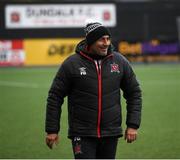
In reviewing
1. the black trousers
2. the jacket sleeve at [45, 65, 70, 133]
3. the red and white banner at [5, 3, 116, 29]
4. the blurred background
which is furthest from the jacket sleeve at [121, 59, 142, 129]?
the red and white banner at [5, 3, 116, 29]

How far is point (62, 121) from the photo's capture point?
1490 cm

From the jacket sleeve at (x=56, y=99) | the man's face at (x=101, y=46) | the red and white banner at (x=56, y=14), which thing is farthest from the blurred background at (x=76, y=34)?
the man's face at (x=101, y=46)

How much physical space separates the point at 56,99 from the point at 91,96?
0.35m

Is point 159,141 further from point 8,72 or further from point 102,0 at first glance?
point 102,0

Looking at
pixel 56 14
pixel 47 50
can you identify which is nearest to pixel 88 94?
pixel 47 50

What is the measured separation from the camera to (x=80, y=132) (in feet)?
21.9

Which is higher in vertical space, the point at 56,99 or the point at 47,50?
the point at 56,99

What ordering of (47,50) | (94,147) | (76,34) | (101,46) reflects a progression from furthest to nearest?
(76,34) → (47,50) → (94,147) → (101,46)

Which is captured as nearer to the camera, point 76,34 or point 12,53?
point 12,53

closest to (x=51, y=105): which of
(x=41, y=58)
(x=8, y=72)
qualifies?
(x=8, y=72)

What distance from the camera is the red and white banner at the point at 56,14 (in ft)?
122

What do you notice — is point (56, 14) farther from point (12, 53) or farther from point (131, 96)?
point (131, 96)

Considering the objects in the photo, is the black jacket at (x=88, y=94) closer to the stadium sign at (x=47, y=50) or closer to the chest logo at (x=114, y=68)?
the chest logo at (x=114, y=68)

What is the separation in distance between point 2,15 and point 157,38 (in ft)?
Answer: 26.3
